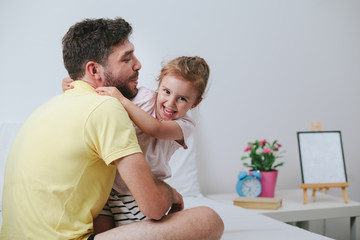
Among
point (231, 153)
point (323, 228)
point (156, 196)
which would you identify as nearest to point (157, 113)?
point (156, 196)

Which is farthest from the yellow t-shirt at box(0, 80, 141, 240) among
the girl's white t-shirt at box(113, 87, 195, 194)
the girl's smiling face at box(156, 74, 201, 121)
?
the girl's smiling face at box(156, 74, 201, 121)

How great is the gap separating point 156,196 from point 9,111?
5.68 ft

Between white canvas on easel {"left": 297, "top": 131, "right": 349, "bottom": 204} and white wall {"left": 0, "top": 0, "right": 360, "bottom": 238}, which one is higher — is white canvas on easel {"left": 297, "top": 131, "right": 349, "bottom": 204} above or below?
below

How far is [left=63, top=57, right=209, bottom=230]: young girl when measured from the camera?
134 centimetres

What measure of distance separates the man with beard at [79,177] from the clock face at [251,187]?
1.35 metres

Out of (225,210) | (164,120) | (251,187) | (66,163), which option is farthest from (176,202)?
(251,187)

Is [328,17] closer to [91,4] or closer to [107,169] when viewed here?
[91,4]

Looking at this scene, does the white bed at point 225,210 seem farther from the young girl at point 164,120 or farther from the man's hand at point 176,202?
the young girl at point 164,120

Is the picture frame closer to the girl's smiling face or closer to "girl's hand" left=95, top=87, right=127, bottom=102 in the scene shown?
the girl's smiling face

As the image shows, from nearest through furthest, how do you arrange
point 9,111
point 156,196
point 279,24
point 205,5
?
point 156,196
point 9,111
point 205,5
point 279,24

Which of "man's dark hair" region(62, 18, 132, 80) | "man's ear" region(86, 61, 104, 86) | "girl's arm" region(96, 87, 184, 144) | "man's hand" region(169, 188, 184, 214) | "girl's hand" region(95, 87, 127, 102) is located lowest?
"man's hand" region(169, 188, 184, 214)

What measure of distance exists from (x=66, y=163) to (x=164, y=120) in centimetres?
47

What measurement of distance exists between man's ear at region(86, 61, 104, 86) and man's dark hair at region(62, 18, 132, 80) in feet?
0.05

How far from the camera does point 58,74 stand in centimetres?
256
